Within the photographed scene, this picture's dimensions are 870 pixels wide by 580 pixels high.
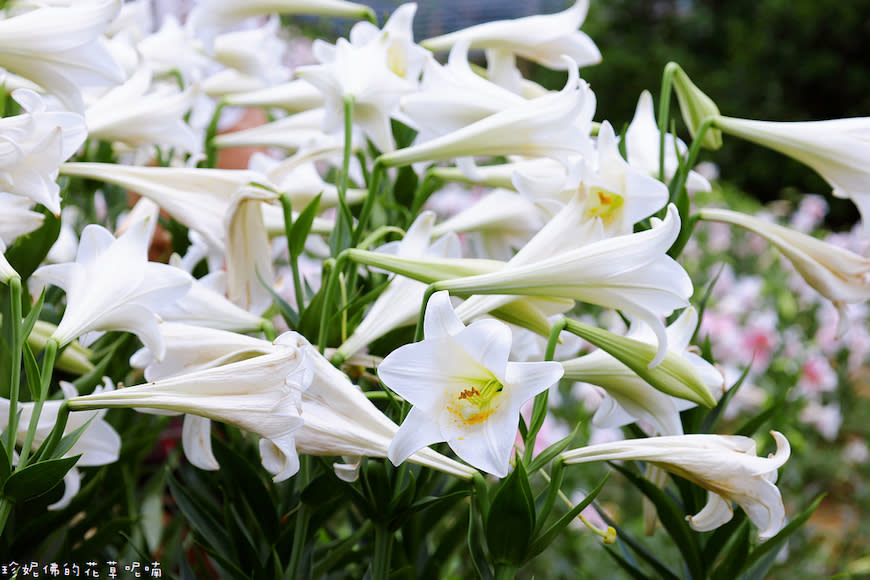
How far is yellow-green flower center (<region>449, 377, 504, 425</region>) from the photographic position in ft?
1.71

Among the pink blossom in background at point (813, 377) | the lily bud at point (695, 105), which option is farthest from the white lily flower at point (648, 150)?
the pink blossom in background at point (813, 377)

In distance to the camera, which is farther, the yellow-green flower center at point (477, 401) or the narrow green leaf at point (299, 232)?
the narrow green leaf at point (299, 232)

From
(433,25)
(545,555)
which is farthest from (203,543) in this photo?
(433,25)

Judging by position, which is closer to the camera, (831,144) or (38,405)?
(38,405)

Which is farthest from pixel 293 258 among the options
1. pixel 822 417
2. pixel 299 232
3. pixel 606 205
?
pixel 822 417

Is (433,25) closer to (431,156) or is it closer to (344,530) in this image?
(344,530)

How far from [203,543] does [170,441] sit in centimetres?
44

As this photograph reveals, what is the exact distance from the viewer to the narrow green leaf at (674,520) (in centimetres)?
64

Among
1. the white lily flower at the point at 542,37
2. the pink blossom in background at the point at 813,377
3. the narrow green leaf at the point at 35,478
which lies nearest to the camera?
the narrow green leaf at the point at 35,478

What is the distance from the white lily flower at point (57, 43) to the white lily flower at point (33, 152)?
7 cm

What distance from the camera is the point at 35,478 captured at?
476 mm

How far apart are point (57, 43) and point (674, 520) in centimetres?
55

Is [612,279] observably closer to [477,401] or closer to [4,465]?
[477,401]

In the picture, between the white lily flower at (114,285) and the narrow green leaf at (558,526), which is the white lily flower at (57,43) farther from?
the narrow green leaf at (558,526)
